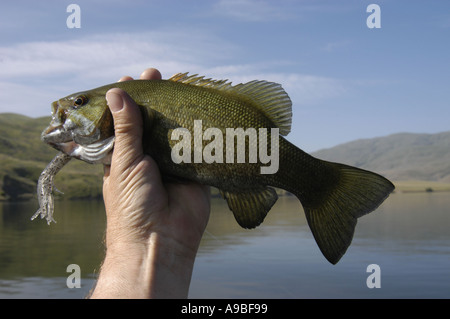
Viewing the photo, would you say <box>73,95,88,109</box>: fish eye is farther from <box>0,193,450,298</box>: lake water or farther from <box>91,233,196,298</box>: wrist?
<box>0,193,450,298</box>: lake water

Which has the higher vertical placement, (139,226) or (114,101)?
(114,101)

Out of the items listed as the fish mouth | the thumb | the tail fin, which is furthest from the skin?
the tail fin

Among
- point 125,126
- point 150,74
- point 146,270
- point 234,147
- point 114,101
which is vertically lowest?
point 146,270

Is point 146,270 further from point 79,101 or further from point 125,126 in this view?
point 79,101

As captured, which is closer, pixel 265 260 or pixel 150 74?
pixel 150 74

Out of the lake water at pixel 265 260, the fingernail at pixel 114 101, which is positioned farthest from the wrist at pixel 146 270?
the lake water at pixel 265 260

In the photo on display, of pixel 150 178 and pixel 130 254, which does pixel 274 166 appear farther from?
pixel 130 254

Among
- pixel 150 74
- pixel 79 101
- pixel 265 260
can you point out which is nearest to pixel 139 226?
pixel 79 101
